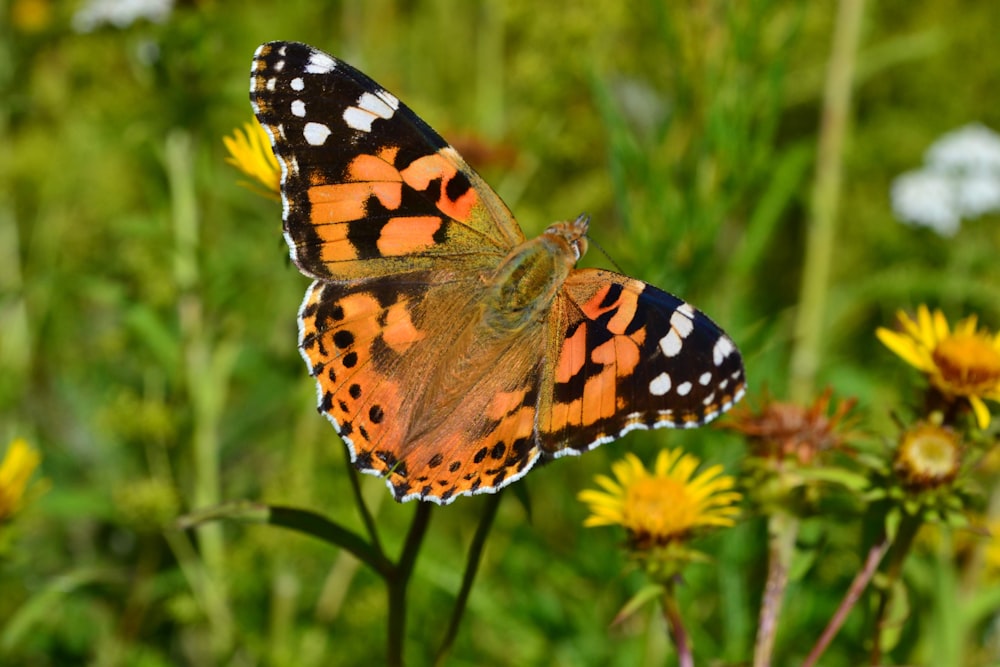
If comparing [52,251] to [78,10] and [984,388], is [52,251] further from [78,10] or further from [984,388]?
[984,388]

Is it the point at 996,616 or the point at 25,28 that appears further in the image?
the point at 25,28

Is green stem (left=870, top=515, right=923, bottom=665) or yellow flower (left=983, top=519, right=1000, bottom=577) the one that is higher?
yellow flower (left=983, top=519, right=1000, bottom=577)

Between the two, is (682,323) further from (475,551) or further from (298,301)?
(298,301)

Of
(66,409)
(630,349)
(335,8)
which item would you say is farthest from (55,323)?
(630,349)

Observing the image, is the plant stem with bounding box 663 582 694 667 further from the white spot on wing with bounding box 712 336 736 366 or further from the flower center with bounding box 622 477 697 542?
the white spot on wing with bounding box 712 336 736 366

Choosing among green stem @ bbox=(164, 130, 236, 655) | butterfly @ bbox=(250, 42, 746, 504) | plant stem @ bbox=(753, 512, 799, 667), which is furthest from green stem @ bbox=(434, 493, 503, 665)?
green stem @ bbox=(164, 130, 236, 655)
